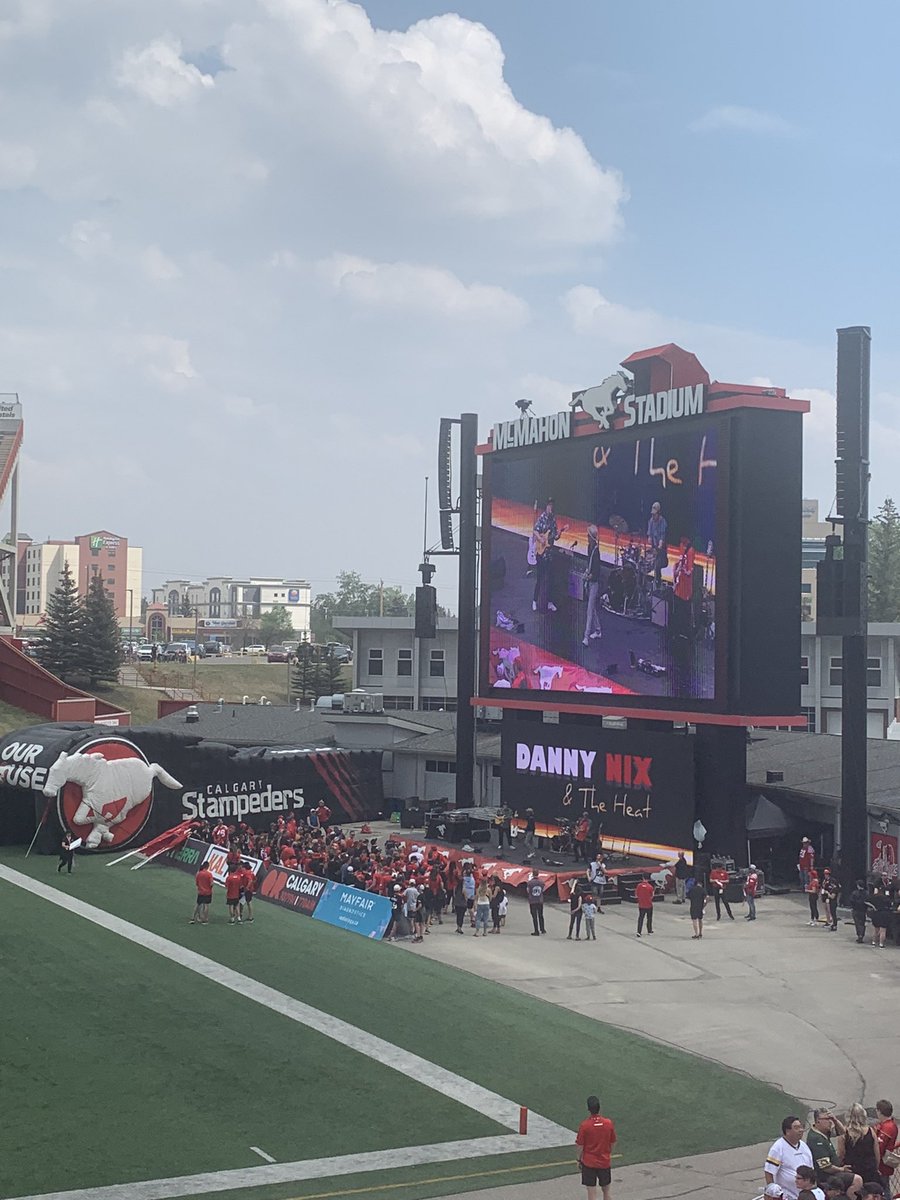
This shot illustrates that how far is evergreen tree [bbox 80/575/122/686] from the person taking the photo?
306 feet

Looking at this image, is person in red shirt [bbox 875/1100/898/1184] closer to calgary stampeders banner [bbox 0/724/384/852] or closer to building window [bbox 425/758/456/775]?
calgary stampeders banner [bbox 0/724/384/852]

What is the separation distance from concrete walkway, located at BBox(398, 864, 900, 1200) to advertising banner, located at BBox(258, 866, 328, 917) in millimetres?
2907

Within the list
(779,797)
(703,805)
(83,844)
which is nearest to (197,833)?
(83,844)

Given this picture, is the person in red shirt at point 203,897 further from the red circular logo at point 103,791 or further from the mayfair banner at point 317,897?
the red circular logo at point 103,791

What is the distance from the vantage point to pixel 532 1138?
56.4 feet

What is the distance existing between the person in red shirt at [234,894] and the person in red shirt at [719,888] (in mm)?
11961

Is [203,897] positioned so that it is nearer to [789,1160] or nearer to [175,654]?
[789,1160]

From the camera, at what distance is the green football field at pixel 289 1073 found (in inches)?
635

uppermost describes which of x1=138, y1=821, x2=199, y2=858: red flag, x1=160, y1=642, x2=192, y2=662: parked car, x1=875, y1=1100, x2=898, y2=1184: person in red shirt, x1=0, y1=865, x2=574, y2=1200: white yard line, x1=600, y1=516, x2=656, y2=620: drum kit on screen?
x1=600, y1=516, x2=656, y2=620: drum kit on screen

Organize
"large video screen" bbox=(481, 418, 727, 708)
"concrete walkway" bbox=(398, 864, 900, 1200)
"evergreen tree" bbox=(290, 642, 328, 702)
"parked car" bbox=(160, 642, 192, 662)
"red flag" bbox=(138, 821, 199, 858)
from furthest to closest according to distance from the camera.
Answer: "parked car" bbox=(160, 642, 192, 662)
"evergreen tree" bbox=(290, 642, 328, 702)
"large video screen" bbox=(481, 418, 727, 708)
"red flag" bbox=(138, 821, 199, 858)
"concrete walkway" bbox=(398, 864, 900, 1200)

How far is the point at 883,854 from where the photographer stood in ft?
118

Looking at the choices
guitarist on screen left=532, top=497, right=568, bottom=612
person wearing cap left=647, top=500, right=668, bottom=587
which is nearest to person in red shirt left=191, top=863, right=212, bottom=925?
person wearing cap left=647, top=500, right=668, bottom=587

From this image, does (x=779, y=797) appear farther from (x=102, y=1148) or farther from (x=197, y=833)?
(x=102, y=1148)

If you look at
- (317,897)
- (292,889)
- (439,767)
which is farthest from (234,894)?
(439,767)
